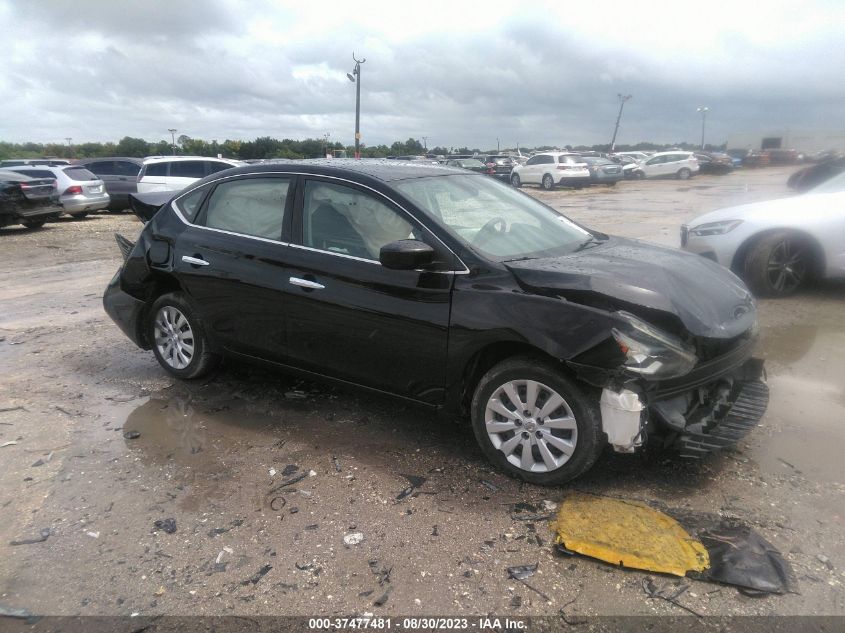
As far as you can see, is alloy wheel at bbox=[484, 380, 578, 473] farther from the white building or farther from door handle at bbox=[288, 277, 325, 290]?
the white building

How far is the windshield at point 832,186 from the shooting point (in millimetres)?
6926

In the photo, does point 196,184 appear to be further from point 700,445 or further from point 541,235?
point 700,445

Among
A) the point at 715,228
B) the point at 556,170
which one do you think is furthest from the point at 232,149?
the point at 715,228

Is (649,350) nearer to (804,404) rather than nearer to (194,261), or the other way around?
(804,404)

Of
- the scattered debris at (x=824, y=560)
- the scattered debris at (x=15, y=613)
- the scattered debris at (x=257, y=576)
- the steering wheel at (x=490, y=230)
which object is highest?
the steering wheel at (x=490, y=230)

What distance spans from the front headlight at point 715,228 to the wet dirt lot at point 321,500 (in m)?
2.09

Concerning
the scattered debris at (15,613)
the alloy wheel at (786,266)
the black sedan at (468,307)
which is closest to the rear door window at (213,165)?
the black sedan at (468,307)

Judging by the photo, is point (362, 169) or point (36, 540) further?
point (362, 169)

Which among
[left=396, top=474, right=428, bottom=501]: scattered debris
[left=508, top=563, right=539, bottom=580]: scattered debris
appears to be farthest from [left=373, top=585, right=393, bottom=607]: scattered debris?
[left=396, top=474, right=428, bottom=501]: scattered debris

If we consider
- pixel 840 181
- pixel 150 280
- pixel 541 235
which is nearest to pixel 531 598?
pixel 541 235

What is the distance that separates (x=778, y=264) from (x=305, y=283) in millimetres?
5427

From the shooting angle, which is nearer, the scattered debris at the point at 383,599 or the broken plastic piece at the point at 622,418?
the scattered debris at the point at 383,599

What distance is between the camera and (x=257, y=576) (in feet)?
9.08

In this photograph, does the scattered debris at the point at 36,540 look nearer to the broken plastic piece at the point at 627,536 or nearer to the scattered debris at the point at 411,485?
the scattered debris at the point at 411,485
